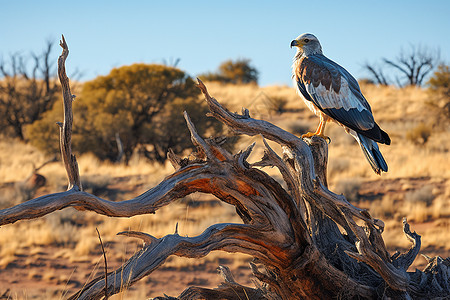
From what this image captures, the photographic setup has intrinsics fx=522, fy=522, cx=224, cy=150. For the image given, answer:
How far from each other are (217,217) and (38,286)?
172 inches

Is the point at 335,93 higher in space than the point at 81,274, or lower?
higher

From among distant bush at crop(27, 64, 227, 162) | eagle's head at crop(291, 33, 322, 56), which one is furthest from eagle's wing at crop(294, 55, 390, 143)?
distant bush at crop(27, 64, 227, 162)

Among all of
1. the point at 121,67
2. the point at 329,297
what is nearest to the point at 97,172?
the point at 121,67

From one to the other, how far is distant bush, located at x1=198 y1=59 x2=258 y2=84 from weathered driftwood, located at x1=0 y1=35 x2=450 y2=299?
40.7 metres

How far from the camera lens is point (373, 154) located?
4.71 metres

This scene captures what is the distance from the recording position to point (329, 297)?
13.7ft

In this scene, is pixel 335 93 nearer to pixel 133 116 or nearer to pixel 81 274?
pixel 81 274

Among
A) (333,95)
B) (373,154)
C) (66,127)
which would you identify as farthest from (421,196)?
(66,127)

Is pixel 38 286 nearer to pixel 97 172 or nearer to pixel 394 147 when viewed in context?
pixel 97 172

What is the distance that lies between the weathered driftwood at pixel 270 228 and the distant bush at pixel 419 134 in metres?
18.8

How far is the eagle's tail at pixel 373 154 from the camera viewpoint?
4550 millimetres

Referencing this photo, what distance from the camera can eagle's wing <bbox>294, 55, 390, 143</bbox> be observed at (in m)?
4.92

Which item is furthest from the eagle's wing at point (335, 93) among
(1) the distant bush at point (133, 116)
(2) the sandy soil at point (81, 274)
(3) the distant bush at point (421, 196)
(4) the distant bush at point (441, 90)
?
(4) the distant bush at point (441, 90)

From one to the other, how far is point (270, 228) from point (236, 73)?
138 feet
